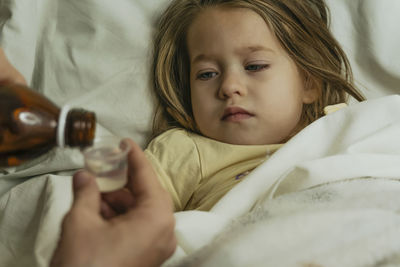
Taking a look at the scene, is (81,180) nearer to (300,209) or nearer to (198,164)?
(300,209)

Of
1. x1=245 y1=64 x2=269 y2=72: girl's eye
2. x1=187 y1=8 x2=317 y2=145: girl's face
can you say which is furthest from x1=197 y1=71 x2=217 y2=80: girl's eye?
x1=245 y1=64 x2=269 y2=72: girl's eye

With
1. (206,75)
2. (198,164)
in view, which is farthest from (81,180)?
(206,75)

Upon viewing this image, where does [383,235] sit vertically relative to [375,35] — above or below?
below

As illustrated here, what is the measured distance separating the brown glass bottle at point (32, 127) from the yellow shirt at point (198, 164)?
51 cm

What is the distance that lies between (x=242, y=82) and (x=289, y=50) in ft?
0.75

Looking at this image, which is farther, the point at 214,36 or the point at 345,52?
the point at 345,52

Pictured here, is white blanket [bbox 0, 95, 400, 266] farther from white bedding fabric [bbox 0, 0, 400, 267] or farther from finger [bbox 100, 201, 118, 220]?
finger [bbox 100, 201, 118, 220]

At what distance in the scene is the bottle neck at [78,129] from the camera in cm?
67

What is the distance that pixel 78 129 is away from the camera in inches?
26.2

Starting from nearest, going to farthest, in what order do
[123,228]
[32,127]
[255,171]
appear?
[123,228] < [32,127] < [255,171]

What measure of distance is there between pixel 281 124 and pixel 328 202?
1.46 feet

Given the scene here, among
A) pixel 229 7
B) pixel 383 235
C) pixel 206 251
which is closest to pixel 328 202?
pixel 383 235

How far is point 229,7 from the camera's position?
4.25ft

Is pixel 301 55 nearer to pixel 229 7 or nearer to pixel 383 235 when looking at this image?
pixel 229 7
